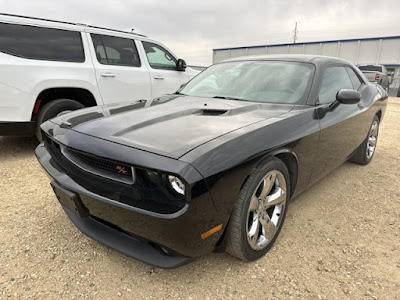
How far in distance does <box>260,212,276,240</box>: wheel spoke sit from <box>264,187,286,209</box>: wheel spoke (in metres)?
0.08

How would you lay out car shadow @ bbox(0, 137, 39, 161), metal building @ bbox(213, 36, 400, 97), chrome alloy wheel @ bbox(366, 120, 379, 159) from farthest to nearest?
1. metal building @ bbox(213, 36, 400, 97)
2. car shadow @ bbox(0, 137, 39, 161)
3. chrome alloy wheel @ bbox(366, 120, 379, 159)

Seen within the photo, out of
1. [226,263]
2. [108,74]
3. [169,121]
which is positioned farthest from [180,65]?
[226,263]

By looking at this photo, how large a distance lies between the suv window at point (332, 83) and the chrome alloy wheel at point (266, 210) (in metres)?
1.08

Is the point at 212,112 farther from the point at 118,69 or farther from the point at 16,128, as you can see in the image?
the point at 118,69

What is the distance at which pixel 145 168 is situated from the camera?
5.26 ft

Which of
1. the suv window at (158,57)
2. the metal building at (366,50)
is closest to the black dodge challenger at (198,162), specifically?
the suv window at (158,57)

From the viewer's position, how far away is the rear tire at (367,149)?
4.08 m

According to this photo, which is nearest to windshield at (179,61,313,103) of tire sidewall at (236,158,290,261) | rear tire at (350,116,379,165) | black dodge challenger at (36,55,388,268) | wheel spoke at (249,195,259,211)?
black dodge challenger at (36,55,388,268)

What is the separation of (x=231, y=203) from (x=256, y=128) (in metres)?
0.55

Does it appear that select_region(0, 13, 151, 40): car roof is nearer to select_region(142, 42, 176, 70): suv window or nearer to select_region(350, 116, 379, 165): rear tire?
select_region(142, 42, 176, 70): suv window

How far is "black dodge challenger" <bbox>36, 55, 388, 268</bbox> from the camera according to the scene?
1.63m

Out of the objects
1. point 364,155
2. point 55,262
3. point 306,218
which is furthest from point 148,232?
point 364,155

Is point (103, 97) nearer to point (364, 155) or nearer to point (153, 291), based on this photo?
point (153, 291)

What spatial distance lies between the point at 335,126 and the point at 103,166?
85.7 inches
